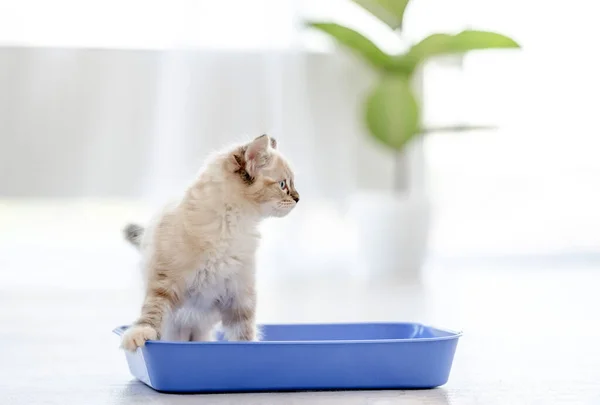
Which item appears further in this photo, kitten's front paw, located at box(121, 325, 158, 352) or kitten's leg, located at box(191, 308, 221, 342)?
kitten's leg, located at box(191, 308, 221, 342)

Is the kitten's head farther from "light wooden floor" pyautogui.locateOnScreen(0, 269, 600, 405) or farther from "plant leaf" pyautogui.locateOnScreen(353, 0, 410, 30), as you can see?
"plant leaf" pyautogui.locateOnScreen(353, 0, 410, 30)

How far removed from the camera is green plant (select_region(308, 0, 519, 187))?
11.0ft

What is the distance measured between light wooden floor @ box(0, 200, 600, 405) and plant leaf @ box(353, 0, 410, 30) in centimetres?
95

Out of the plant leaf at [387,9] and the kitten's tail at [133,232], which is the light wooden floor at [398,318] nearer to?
the kitten's tail at [133,232]

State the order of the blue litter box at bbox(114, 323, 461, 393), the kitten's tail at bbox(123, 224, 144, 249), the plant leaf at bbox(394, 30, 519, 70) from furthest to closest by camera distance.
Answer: the plant leaf at bbox(394, 30, 519, 70)
the kitten's tail at bbox(123, 224, 144, 249)
the blue litter box at bbox(114, 323, 461, 393)

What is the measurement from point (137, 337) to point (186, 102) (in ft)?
7.42

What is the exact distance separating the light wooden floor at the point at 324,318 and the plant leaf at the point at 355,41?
0.83 m

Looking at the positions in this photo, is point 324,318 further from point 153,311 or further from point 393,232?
point 393,232

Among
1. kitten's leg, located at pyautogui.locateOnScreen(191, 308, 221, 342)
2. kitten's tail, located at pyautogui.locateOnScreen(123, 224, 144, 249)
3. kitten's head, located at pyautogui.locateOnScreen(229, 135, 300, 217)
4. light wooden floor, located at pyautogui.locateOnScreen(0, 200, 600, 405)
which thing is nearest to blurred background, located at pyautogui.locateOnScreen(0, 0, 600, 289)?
light wooden floor, located at pyautogui.locateOnScreen(0, 200, 600, 405)

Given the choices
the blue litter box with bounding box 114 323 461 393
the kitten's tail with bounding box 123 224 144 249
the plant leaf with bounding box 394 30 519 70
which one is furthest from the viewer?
the plant leaf with bounding box 394 30 519 70

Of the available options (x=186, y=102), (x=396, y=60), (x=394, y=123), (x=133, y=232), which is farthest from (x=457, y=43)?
(x=133, y=232)

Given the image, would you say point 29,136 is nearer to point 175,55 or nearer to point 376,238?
point 175,55

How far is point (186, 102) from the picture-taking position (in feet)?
11.1

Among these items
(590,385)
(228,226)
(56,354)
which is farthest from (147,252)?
(590,385)
